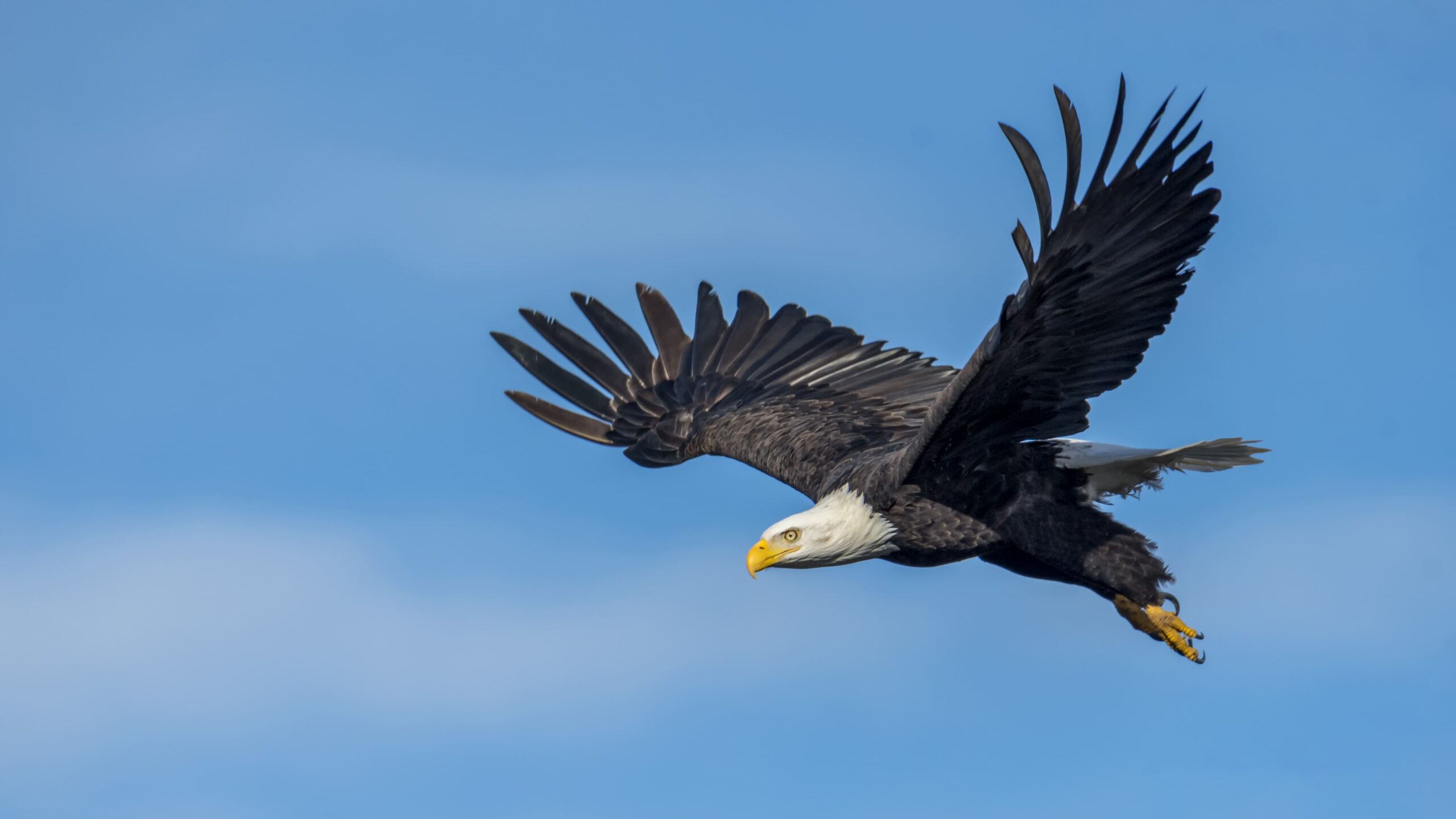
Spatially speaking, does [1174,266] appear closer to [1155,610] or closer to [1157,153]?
[1157,153]

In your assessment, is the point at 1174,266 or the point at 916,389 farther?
the point at 916,389

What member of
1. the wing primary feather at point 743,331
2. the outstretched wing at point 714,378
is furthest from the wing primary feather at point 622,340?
the wing primary feather at point 743,331

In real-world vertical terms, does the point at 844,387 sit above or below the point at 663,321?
below

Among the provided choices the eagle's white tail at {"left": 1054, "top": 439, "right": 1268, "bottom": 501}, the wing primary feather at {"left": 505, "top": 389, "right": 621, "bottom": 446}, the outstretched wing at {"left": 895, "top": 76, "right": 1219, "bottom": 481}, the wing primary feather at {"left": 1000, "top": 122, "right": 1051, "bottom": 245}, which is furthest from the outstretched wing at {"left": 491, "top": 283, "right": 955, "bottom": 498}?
the wing primary feather at {"left": 1000, "top": 122, "right": 1051, "bottom": 245}

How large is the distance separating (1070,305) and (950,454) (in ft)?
4.46

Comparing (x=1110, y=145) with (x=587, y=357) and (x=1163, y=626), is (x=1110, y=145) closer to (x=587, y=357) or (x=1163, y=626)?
(x=1163, y=626)

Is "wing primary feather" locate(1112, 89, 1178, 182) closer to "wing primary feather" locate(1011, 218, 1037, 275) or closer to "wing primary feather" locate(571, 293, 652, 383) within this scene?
"wing primary feather" locate(1011, 218, 1037, 275)

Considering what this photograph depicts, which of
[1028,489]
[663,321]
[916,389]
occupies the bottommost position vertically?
[1028,489]

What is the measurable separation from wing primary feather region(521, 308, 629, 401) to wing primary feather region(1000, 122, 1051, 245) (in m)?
5.59

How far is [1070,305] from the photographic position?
8242 millimetres

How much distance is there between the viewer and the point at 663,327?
43.0 ft

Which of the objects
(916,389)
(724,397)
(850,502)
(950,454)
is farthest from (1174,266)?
(724,397)

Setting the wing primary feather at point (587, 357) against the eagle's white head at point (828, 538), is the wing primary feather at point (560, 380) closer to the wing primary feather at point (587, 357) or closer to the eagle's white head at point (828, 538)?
the wing primary feather at point (587, 357)

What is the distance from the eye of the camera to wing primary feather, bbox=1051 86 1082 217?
741cm
